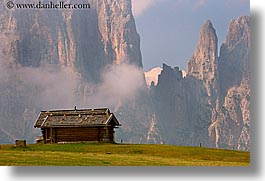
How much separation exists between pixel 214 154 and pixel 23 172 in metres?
5.18

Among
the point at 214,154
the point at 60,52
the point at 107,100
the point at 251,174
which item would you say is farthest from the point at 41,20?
the point at 251,174

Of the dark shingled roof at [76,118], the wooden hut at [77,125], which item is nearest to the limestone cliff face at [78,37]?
the dark shingled roof at [76,118]

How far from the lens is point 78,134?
63.0 ft

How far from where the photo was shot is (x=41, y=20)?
16938mm

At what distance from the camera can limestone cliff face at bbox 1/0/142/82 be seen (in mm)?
16875

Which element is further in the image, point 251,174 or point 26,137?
point 26,137

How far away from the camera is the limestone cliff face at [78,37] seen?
16.9m

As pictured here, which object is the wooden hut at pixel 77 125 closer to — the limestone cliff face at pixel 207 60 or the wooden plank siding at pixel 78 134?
the wooden plank siding at pixel 78 134

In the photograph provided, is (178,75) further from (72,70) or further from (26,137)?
(26,137)

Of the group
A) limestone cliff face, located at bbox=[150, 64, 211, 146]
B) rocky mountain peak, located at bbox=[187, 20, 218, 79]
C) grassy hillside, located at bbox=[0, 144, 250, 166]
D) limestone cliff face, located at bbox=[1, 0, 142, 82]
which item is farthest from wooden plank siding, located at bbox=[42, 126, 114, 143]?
rocky mountain peak, located at bbox=[187, 20, 218, 79]

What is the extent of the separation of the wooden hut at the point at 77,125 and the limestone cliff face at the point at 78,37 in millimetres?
1374

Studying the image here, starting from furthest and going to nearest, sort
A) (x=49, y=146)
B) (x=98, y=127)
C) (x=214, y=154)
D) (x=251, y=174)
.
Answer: (x=98, y=127)
(x=49, y=146)
(x=214, y=154)
(x=251, y=174)

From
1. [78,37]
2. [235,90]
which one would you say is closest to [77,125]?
[78,37]

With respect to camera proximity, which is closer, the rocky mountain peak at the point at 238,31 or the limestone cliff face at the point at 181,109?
the rocky mountain peak at the point at 238,31
